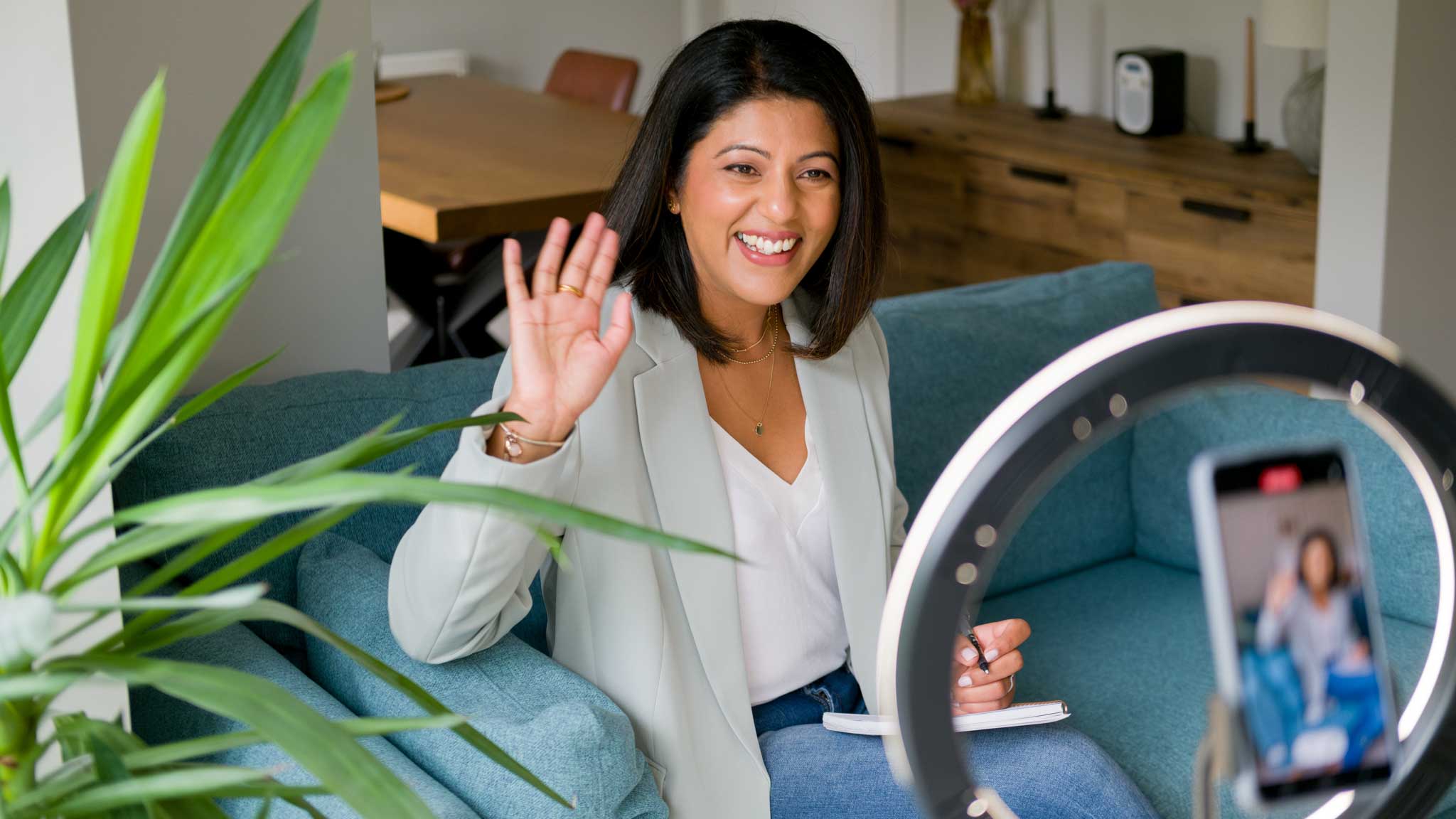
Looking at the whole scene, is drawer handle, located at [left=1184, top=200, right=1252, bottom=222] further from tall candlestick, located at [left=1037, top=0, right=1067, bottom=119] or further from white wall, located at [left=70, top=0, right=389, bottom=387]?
white wall, located at [left=70, top=0, right=389, bottom=387]

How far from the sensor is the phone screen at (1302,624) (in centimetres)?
65

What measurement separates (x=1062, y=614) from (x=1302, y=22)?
80.6 inches

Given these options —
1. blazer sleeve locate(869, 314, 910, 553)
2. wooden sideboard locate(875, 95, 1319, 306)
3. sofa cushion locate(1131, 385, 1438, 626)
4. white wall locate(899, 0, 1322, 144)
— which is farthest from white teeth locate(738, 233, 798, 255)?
white wall locate(899, 0, 1322, 144)

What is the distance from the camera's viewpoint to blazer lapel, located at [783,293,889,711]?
62.9 inches

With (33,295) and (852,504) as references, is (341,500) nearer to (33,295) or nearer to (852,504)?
(33,295)

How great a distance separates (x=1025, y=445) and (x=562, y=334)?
638 millimetres

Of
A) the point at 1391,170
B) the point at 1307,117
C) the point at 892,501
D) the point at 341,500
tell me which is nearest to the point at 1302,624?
the point at 341,500

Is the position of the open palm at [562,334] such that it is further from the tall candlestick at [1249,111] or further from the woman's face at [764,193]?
the tall candlestick at [1249,111]

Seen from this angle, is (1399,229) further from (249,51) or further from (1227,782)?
(249,51)

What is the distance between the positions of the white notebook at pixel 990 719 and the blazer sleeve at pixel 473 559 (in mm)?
320

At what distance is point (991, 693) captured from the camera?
58.5 inches

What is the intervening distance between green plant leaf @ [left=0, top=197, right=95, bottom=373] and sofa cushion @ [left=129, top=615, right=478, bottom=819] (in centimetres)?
48

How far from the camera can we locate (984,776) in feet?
4.71

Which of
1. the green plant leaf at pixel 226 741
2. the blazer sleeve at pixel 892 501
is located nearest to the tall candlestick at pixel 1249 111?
the blazer sleeve at pixel 892 501
